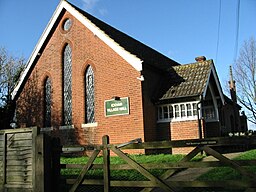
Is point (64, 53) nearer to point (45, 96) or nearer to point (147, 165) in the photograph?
point (45, 96)

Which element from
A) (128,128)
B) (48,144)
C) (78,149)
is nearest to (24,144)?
Result: (48,144)

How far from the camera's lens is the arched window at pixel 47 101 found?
18.8m

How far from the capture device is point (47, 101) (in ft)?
62.4

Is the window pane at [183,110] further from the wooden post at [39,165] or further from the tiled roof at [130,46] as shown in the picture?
the wooden post at [39,165]

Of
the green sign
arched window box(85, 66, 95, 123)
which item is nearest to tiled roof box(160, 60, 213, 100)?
the green sign

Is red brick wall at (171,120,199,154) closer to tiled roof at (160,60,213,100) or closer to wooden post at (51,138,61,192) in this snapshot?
tiled roof at (160,60,213,100)

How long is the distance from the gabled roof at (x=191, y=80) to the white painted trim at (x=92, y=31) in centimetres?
245

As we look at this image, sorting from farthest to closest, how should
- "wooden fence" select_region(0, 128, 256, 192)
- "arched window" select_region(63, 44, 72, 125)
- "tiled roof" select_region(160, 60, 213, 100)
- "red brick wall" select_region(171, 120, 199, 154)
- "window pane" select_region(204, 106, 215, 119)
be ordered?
"window pane" select_region(204, 106, 215, 119) → "arched window" select_region(63, 44, 72, 125) → "tiled roof" select_region(160, 60, 213, 100) → "red brick wall" select_region(171, 120, 199, 154) → "wooden fence" select_region(0, 128, 256, 192)

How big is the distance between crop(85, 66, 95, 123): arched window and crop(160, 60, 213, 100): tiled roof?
414cm

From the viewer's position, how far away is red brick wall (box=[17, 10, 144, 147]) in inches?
598

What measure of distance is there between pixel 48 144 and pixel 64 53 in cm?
1324

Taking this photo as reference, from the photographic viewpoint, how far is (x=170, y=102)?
15617mm

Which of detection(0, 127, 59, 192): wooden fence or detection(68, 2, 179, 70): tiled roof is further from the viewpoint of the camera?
detection(68, 2, 179, 70): tiled roof

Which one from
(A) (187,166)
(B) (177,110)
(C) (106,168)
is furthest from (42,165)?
(B) (177,110)
